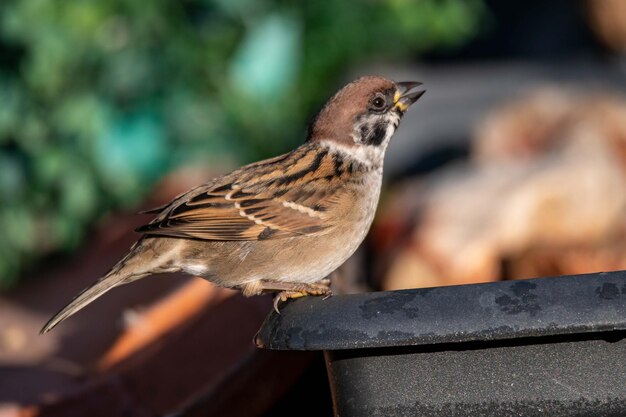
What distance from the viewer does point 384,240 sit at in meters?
5.64

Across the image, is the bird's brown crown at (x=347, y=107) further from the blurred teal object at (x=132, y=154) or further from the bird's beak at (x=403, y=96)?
the blurred teal object at (x=132, y=154)

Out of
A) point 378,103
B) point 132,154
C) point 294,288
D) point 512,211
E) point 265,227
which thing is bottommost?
point 512,211

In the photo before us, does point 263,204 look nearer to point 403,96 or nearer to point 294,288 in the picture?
point 294,288

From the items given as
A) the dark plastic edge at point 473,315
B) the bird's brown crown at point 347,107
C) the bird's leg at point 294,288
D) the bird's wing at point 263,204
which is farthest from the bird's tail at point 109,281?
the dark plastic edge at point 473,315

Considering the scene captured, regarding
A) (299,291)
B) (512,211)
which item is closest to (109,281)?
(299,291)

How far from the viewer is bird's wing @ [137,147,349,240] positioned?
2.98 metres

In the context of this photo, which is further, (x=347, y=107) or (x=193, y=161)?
(x=193, y=161)

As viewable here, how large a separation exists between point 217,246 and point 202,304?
0.32 m

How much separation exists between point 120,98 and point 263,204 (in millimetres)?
1902

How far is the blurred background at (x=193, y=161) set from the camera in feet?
12.5

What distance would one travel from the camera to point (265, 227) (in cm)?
300

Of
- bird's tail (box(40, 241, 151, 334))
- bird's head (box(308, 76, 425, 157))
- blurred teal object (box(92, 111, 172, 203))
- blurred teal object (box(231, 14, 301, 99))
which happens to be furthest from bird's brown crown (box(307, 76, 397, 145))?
blurred teal object (box(231, 14, 301, 99))

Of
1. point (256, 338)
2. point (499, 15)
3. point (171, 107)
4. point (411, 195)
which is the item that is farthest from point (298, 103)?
point (499, 15)

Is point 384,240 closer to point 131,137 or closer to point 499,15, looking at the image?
point 131,137
